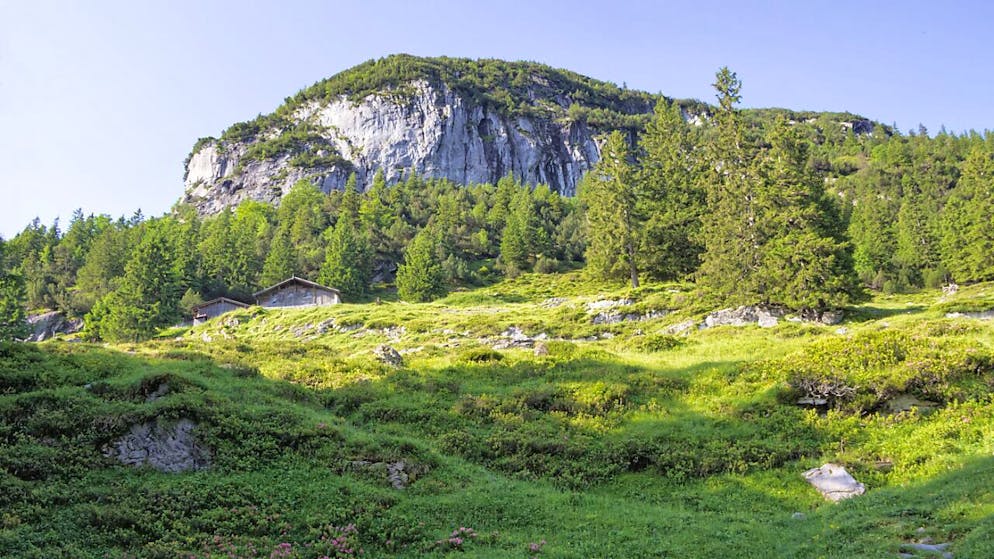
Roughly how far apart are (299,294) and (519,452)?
58.2 metres

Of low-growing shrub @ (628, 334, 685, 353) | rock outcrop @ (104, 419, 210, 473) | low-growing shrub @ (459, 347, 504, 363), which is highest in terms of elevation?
rock outcrop @ (104, 419, 210, 473)

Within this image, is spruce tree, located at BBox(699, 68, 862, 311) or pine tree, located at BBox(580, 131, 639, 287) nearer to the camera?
spruce tree, located at BBox(699, 68, 862, 311)

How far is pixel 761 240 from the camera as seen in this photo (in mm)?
40156

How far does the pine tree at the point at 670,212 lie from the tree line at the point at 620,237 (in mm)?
135

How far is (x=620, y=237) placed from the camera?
55.2 metres

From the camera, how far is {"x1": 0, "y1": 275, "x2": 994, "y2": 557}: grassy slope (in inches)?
420

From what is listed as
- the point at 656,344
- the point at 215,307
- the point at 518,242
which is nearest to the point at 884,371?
the point at 656,344

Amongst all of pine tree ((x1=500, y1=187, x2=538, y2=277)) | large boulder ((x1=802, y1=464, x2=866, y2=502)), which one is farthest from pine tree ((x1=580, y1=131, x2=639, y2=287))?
large boulder ((x1=802, y1=464, x2=866, y2=502))

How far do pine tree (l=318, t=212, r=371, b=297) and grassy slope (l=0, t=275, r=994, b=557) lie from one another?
5284cm

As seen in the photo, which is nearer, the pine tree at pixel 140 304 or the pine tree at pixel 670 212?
the pine tree at pixel 670 212

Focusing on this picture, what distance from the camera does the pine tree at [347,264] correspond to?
78.2 metres

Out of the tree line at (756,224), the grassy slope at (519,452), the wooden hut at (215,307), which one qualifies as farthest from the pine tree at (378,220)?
the grassy slope at (519,452)

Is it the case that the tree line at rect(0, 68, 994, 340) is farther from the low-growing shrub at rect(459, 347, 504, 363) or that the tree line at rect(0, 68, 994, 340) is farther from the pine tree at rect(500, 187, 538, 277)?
the low-growing shrub at rect(459, 347, 504, 363)

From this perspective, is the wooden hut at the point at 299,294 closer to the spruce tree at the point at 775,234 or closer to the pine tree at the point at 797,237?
the spruce tree at the point at 775,234
